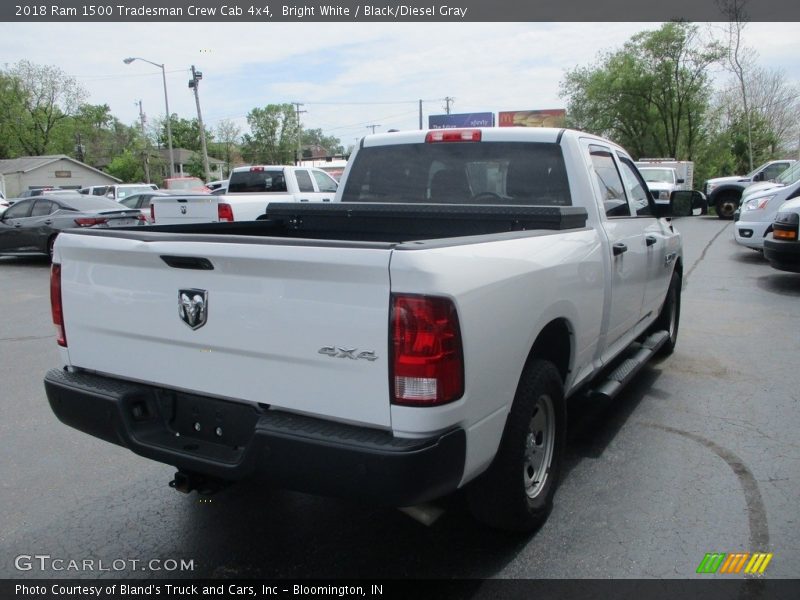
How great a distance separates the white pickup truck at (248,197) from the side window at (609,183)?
282 inches

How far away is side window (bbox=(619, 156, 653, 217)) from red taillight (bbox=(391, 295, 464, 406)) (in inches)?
126

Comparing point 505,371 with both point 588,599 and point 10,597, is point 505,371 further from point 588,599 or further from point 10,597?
point 10,597

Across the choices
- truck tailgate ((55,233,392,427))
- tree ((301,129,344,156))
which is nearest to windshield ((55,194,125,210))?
truck tailgate ((55,233,392,427))

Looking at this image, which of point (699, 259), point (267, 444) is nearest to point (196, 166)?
point (699, 259)

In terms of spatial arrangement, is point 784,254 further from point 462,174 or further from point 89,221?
point 89,221

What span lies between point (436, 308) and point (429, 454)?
50cm

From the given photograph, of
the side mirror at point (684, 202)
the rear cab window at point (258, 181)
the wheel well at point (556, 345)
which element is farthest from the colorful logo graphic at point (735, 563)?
the rear cab window at point (258, 181)

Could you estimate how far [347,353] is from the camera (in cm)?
236

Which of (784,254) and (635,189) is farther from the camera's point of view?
(784,254)

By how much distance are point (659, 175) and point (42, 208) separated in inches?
820

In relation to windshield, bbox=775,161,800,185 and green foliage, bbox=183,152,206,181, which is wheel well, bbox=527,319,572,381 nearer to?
windshield, bbox=775,161,800,185

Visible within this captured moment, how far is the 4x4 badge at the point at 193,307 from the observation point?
8.75ft

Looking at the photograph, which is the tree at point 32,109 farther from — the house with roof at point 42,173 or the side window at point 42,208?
the side window at point 42,208

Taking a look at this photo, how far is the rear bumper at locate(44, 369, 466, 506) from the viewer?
2293 millimetres
